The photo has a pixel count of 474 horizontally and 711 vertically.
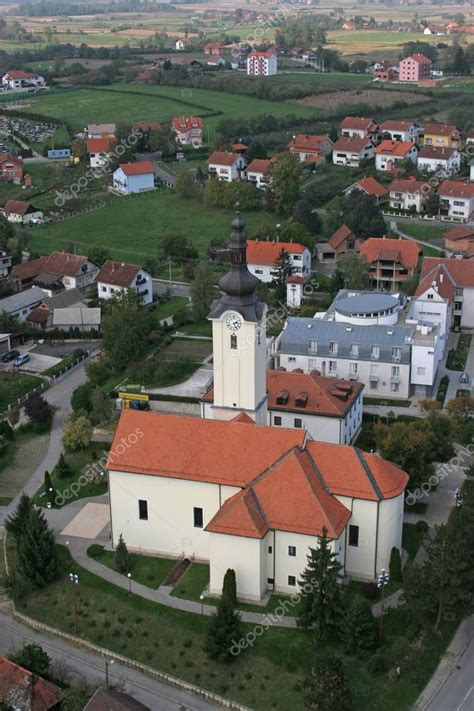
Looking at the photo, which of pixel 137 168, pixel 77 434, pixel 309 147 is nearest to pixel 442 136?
pixel 309 147

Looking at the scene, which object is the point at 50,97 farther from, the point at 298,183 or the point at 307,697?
the point at 307,697

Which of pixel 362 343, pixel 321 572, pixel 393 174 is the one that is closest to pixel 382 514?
pixel 321 572

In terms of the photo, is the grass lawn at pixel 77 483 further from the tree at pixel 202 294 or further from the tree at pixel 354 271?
the tree at pixel 354 271

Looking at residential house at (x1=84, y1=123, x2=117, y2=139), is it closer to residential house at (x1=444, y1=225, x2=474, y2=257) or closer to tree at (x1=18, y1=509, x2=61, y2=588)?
residential house at (x1=444, y1=225, x2=474, y2=257)

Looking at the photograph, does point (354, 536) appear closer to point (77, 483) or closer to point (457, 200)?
point (77, 483)

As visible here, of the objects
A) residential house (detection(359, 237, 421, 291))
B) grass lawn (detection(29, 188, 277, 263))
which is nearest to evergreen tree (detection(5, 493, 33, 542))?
residential house (detection(359, 237, 421, 291))

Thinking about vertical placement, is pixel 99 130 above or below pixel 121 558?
below
